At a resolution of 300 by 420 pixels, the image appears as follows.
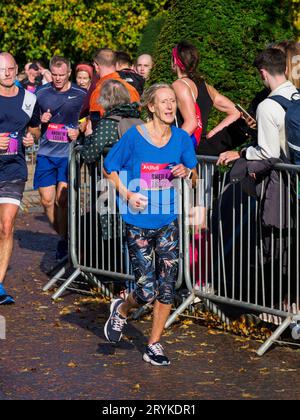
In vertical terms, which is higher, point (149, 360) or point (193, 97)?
point (193, 97)

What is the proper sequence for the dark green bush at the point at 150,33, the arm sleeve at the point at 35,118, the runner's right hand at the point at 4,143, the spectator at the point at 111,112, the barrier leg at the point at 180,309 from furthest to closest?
the dark green bush at the point at 150,33
the arm sleeve at the point at 35,118
the runner's right hand at the point at 4,143
the spectator at the point at 111,112
the barrier leg at the point at 180,309

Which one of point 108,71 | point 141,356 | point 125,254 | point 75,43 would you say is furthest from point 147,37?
point 141,356

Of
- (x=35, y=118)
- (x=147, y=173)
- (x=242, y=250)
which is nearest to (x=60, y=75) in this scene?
(x=35, y=118)

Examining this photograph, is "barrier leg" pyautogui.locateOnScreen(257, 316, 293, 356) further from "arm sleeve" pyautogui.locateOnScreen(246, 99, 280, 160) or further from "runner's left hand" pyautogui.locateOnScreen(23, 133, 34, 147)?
"runner's left hand" pyautogui.locateOnScreen(23, 133, 34, 147)

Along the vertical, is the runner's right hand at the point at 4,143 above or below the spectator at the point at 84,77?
below

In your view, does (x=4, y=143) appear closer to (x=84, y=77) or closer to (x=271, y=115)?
(x=271, y=115)

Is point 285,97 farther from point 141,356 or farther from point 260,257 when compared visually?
point 141,356

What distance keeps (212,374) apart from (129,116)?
8.33ft

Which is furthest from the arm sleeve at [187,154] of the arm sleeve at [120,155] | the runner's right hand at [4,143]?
the runner's right hand at [4,143]

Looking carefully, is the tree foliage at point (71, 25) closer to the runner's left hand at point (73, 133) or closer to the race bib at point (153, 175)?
the runner's left hand at point (73, 133)

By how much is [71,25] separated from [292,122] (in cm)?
2364

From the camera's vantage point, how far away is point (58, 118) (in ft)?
39.1

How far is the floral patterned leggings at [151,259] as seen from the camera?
323 inches
